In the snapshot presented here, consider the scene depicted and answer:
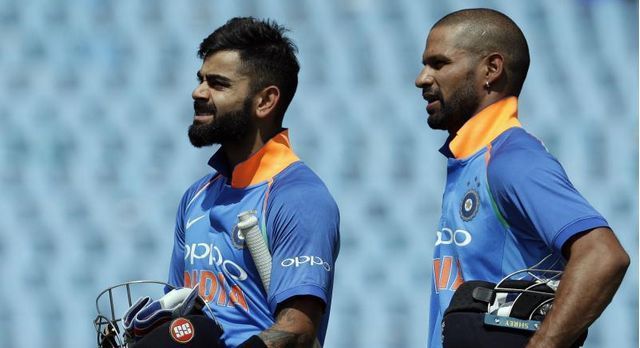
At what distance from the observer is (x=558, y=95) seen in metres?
6.46

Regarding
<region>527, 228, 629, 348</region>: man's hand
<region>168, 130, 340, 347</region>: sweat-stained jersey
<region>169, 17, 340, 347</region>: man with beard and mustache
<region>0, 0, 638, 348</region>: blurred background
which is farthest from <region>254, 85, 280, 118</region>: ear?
<region>0, 0, 638, 348</region>: blurred background

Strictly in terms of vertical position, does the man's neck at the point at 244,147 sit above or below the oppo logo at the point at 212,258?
above

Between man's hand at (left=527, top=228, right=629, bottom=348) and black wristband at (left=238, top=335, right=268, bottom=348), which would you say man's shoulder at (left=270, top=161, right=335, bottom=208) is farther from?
man's hand at (left=527, top=228, right=629, bottom=348)

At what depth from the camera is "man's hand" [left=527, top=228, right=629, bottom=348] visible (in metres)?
3.16

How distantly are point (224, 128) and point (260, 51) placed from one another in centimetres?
27

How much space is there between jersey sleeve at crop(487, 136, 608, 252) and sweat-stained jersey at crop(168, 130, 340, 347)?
575mm

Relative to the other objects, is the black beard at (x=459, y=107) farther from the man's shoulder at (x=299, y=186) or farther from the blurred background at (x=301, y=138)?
the blurred background at (x=301, y=138)

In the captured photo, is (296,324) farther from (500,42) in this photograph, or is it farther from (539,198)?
(500,42)

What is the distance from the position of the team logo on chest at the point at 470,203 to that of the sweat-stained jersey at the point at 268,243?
0.46 metres

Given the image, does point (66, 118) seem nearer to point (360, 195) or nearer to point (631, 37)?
point (360, 195)

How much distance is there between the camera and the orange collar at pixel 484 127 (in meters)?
3.58

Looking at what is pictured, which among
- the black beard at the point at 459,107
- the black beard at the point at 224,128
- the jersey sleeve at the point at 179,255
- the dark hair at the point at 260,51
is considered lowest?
the jersey sleeve at the point at 179,255

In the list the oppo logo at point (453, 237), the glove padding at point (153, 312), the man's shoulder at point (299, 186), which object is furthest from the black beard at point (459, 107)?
the glove padding at point (153, 312)

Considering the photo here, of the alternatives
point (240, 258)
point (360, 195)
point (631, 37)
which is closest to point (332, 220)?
point (240, 258)
